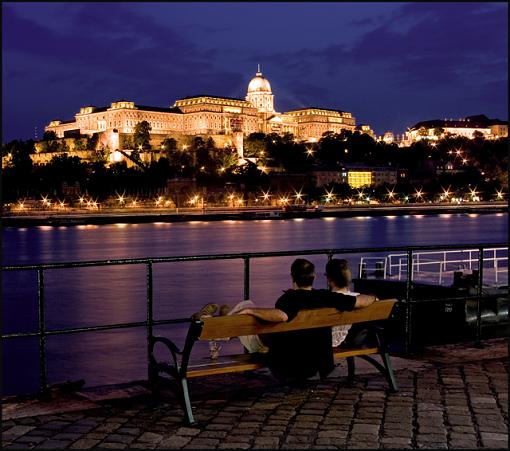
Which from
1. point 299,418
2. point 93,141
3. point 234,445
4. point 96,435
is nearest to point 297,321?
point 299,418

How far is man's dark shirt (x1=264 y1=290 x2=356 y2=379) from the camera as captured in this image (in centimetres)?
610

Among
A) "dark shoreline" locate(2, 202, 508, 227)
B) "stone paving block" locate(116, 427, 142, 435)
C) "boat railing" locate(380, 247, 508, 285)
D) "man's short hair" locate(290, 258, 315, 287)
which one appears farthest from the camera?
"dark shoreline" locate(2, 202, 508, 227)

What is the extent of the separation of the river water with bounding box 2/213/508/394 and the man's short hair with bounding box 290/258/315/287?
1095cm

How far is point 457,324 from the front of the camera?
19344 mm

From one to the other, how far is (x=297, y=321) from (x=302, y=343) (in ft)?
0.83

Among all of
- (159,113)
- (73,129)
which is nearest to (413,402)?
(159,113)

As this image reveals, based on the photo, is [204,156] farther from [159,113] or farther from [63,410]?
[63,410]

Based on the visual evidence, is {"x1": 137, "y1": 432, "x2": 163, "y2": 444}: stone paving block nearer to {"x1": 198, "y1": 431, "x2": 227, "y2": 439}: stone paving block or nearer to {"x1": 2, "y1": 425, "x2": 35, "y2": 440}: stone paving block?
{"x1": 198, "y1": 431, "x2": 227, "y2": 439}: stone paving block

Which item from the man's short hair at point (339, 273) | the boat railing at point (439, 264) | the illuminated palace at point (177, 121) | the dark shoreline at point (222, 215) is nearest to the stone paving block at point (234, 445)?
the man's short hair at point (339, 273)

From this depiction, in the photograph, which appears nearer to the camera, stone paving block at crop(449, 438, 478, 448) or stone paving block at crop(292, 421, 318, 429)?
stone paving block at crop(449, 438, 478, 448)

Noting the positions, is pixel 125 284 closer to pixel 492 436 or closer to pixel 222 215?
pixel 492 436

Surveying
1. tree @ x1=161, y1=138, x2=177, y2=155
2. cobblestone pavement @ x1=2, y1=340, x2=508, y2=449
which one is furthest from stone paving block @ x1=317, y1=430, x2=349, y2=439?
tree @ x1=161, y1=138, x2=177, y2=155

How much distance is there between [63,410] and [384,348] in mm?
2748

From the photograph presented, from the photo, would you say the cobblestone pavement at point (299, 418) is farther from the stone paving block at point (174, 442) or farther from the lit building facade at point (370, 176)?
the lit building facade at point (370, 176)
